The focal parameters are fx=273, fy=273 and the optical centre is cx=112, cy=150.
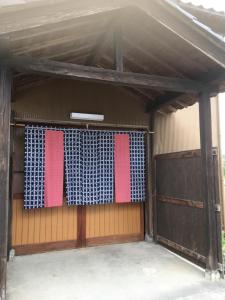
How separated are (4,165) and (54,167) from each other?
1972 mm

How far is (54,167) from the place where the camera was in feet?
16.5

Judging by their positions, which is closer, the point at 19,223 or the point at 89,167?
the point at 19,223

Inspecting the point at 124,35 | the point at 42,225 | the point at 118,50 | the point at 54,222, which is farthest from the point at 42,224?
the point at 124,35

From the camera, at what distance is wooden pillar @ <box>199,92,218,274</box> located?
389 cm

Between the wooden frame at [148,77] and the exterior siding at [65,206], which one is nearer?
the wooden frame at [148,77]

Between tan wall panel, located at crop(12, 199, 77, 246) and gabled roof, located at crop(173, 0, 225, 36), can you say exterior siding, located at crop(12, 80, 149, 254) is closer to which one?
tan wall panel, located at crop(12, 199, 77, 246)

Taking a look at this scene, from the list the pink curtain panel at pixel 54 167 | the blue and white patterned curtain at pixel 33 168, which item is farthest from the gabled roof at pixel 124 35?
the pink curtain panel at pixel 54 167

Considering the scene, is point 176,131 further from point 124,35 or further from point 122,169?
point 124,35

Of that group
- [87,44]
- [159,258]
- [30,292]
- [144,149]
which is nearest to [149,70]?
[87,44]

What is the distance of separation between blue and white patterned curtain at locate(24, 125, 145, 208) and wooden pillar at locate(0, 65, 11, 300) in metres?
1.77

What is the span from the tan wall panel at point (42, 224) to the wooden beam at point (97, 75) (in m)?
2.72

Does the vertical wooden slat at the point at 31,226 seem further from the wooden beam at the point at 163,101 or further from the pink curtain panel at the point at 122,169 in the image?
the wooden beam at the point at 163,101

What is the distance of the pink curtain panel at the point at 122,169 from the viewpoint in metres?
5.47

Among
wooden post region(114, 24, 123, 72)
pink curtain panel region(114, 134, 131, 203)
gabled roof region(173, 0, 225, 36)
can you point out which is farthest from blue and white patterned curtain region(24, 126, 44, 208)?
gabled roof region(173, 0, 225, 36)
